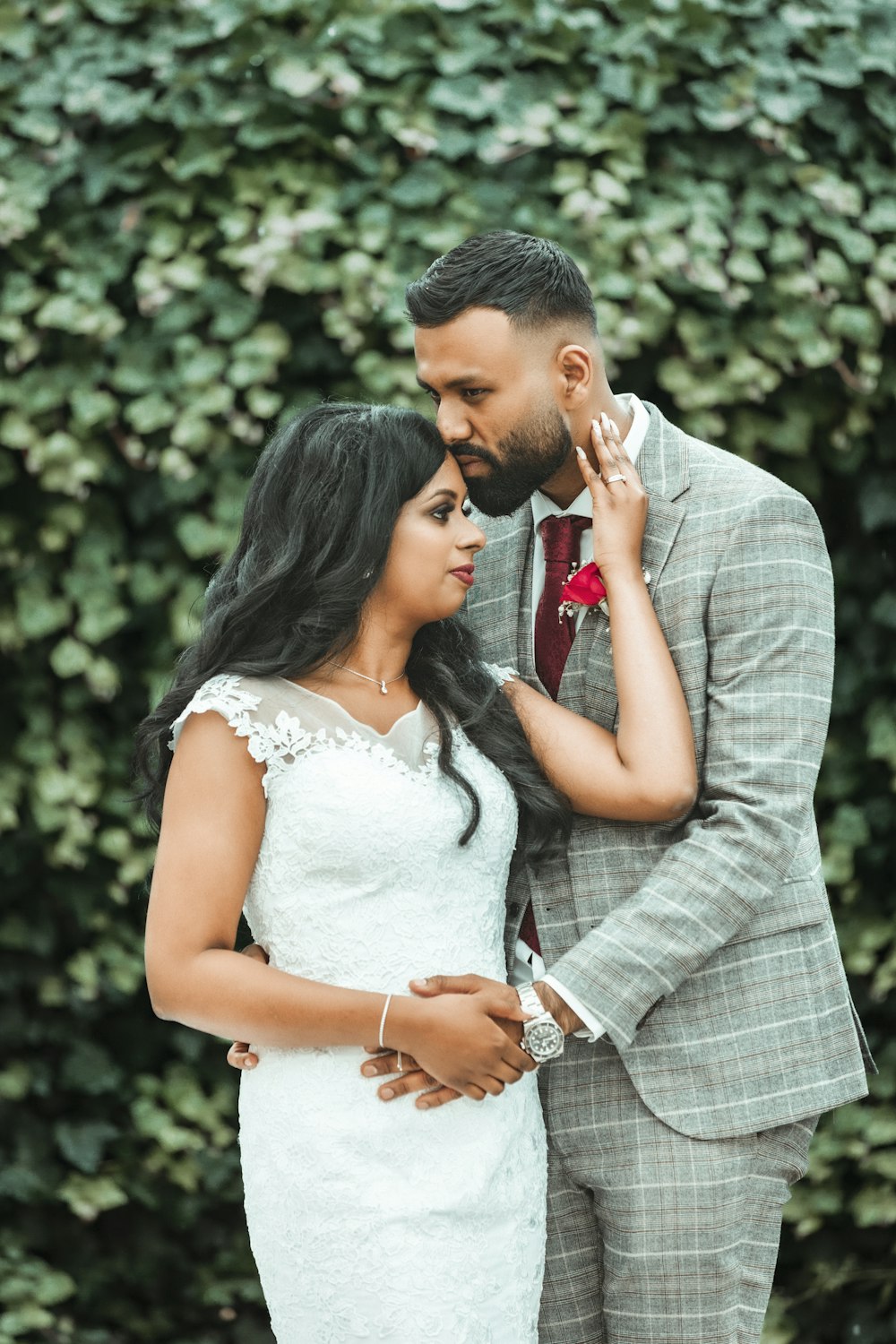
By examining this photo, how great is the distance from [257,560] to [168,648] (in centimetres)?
114

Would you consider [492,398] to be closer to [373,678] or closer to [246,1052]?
[373,678]

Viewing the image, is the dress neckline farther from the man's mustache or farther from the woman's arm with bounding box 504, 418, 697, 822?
the man's mustache

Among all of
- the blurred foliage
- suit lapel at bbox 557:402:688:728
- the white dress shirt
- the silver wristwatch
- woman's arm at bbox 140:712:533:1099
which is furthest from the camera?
the blurred foliage

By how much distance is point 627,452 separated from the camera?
2.69m

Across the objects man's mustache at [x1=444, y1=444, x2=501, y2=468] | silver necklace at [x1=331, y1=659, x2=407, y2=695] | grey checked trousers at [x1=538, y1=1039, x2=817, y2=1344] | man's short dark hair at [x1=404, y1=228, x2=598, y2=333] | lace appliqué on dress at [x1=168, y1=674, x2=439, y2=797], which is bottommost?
grey checked trousers at [x1=538, y1=1039, x2=817, y2=1344]

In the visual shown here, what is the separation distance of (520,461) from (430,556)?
266 millimetres

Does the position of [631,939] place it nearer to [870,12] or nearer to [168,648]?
[168,648]

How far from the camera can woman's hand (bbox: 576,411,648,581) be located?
8.20 ft

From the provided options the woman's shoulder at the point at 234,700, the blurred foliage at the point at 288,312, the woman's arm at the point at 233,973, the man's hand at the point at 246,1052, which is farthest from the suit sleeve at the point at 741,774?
the blurred foliage at the point at 288,312

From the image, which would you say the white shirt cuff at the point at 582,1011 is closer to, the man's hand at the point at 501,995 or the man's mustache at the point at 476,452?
the man's hand at the point at 501,995

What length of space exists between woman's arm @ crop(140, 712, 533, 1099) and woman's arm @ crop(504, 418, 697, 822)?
43cm

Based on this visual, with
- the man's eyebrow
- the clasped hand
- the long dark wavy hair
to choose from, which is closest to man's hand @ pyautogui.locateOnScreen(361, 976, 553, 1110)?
the clasped hand

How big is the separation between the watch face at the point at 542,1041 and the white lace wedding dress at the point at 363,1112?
0.12m

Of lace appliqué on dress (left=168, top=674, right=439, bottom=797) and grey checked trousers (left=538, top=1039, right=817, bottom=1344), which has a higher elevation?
lace appliqué on dress (left=168, top=674, right=439, bottom=797)
